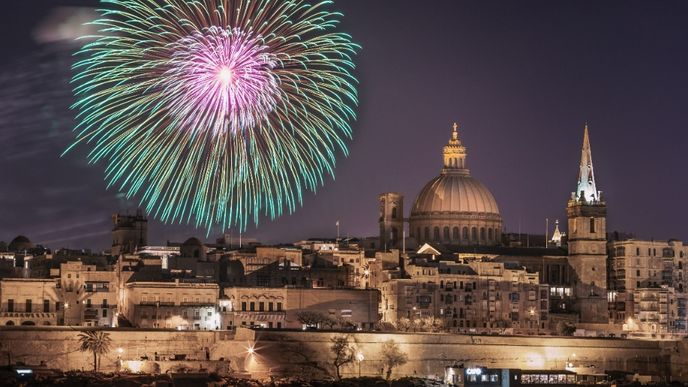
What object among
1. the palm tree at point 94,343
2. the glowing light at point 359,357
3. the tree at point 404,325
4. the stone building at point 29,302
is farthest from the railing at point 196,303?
the glowing light at point 359,357

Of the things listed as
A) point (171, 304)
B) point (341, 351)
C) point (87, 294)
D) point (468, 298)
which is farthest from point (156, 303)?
point (468, 298)

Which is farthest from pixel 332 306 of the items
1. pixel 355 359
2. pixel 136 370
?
pixel 136 370

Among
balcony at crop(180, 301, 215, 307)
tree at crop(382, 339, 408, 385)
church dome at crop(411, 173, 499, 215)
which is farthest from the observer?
church dome at crop(411, 173, 499, 215)

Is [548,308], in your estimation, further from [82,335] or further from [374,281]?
[82,335]

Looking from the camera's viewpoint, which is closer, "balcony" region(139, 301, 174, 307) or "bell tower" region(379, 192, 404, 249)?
"balcony" region(139, 301, 174, 307)

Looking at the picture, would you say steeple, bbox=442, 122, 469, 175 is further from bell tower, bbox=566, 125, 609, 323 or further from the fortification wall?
the fortification wall

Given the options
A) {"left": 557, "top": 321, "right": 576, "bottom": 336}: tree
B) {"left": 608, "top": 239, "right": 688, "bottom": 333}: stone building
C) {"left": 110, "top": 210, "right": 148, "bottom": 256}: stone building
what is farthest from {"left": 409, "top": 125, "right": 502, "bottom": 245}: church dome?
{"left": 110, "top": 210, "right": 148, "bottom": 256}: stone building

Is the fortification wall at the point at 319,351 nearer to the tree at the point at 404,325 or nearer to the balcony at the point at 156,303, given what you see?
the balcony at the point at 156,303
